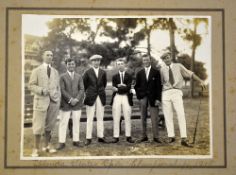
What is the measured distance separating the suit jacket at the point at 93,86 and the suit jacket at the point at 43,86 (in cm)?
16

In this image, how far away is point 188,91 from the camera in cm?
186

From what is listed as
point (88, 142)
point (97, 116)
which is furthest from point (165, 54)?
point (88, 142)

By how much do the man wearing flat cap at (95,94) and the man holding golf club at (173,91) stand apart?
355mm

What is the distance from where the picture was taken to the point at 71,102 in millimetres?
1839

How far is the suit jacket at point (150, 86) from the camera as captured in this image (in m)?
1.86

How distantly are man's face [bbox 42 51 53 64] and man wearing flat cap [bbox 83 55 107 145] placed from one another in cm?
22

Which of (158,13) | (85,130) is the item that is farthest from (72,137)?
(158,13)

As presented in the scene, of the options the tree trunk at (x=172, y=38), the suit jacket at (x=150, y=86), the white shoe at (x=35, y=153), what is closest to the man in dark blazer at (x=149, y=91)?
the suit jacket at (x=150, y=86)

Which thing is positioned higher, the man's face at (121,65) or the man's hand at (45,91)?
the man's face at (121,65)

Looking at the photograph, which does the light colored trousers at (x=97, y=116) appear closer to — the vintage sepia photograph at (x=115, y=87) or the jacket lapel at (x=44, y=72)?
the vintage sepia photograph at (x=115, y=87)

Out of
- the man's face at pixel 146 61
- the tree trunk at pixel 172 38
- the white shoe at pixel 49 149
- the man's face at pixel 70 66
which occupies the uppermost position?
the tree trunk at pixel 172 38

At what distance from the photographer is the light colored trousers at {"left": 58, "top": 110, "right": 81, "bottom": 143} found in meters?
1.83

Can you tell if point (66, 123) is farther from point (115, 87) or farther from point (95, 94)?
point (115, 87)

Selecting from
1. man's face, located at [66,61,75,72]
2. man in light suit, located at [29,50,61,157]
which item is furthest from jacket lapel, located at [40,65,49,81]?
man's face, located at [66,61,75,72]
